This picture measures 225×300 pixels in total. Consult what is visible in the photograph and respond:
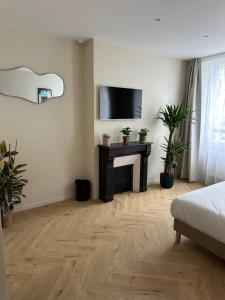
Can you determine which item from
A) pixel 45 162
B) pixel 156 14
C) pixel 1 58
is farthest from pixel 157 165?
pixel 1 58

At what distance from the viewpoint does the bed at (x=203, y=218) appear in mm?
1955

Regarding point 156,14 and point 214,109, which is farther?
point 214,109

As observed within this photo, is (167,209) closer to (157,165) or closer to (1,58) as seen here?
(157,165)

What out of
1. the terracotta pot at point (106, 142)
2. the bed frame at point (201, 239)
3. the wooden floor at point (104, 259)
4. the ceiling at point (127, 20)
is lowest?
the wooden floor at point (104, 259)

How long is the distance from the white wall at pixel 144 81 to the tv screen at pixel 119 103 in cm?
9

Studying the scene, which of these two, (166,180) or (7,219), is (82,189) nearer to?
(7,219)

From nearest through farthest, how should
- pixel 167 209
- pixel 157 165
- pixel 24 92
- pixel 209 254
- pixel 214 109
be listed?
pixel 209 254 < pixel 24 92 < pixel 167 209 < pixel 214 109 < pixel 157 165

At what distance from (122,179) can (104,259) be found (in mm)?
1850

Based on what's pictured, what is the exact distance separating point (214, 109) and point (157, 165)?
4.98 feet

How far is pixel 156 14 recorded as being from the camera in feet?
7.61

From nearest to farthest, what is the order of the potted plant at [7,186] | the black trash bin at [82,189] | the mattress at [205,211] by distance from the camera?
the mattress at [205,211], the potted plant at [7,186], the black trash bin at [82,189]

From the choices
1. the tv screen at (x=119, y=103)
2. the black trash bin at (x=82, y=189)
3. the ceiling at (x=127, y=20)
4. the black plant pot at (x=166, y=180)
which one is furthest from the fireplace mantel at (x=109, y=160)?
the ceiling at (x=127, y=20)

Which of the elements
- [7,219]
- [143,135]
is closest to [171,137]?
[143,135]

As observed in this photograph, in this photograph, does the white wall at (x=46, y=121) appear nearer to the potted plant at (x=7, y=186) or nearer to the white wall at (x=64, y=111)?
the white wall at (x=64, y=111)
